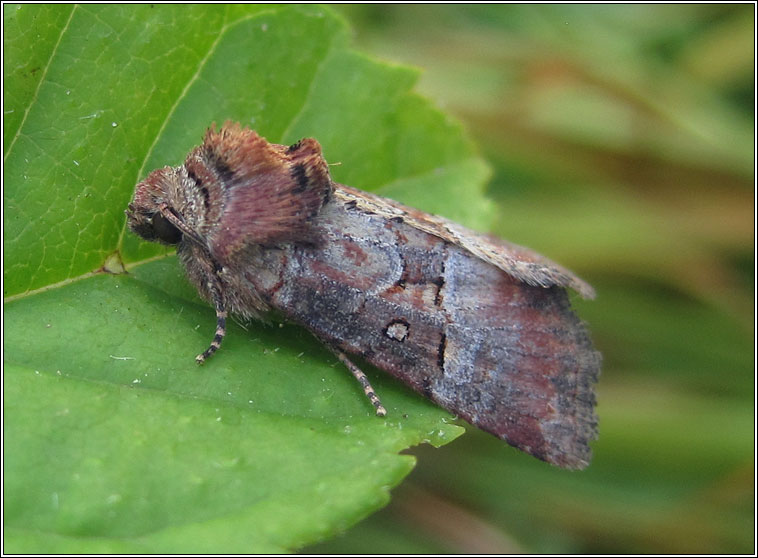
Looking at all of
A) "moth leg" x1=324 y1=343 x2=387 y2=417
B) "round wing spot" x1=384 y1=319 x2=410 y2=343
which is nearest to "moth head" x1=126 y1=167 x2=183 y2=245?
"moth leg" x1=324 y1=343 x2=387 y2=417

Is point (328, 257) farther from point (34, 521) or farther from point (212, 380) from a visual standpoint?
point (34, 521)

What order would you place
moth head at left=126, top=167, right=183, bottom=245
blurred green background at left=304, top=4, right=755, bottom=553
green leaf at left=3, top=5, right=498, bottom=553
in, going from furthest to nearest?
blurred green background at left=304, top=4, right=755, bottom=553 < moth head at left=126, top=167, right=183, bottom=245 < green leaf at left=3, top=5, right=498, bottom=553

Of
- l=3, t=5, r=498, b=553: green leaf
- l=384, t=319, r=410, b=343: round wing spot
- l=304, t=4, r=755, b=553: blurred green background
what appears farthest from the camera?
l=304, t=4, r=755, b=553: blurred green background

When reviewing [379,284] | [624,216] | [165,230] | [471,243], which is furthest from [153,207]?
[624,216]

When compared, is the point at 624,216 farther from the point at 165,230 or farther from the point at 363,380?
the point at 165,230

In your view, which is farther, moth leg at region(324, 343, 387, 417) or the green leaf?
moth leg at region(324, 343, 387, 417)

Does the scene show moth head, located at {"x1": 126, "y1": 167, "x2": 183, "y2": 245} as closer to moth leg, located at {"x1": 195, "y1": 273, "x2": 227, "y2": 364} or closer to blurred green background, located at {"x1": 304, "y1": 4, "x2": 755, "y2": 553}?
moth leg, located at {"x1": 195, "y1": 273, "x2": 227, "y2": 364}

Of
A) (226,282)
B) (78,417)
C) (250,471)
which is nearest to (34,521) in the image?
(78,417)

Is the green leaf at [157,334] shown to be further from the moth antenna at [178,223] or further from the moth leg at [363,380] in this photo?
the moth antenna at [178,223]
